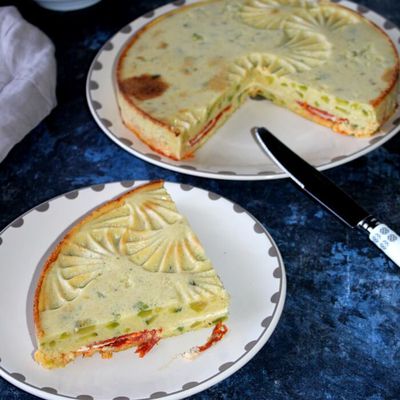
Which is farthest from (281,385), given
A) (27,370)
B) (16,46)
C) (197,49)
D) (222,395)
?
(16,46)

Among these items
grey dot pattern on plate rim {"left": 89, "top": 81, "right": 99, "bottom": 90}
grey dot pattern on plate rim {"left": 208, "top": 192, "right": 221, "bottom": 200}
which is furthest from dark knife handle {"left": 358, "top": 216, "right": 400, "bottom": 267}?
grey dot pattern on plate rim {"left": 89, "top": 81, "right": 99, "bottom": 90}

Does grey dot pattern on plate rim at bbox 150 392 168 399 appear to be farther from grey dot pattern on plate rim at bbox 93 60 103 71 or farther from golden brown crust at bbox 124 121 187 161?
grey dot pattern on plate rim at bbox 93 60 103 71

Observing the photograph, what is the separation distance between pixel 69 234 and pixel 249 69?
1.57 m

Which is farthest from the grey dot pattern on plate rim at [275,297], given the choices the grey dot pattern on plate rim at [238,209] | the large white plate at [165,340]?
the grey dot pattern on plate rim at [238,209]

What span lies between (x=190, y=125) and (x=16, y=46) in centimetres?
118

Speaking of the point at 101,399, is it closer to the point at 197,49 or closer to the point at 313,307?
the point at 313,307

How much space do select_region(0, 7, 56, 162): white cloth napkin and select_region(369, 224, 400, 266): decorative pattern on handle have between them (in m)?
1.92

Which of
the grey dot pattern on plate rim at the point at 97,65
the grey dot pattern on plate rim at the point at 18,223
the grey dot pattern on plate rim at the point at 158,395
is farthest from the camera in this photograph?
the grey dot pattern on plate rim at the point at 97,65

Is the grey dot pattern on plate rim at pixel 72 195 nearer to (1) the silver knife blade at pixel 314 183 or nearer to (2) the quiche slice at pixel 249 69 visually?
(2) the quiche slice at pixel 249 69

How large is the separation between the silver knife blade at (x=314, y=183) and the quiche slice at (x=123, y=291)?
680 mm

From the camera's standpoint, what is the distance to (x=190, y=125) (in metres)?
3.84

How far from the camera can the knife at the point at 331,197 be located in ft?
10.5

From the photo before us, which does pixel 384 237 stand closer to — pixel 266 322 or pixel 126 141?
pixel 266 322

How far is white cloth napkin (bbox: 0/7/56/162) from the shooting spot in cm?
395
